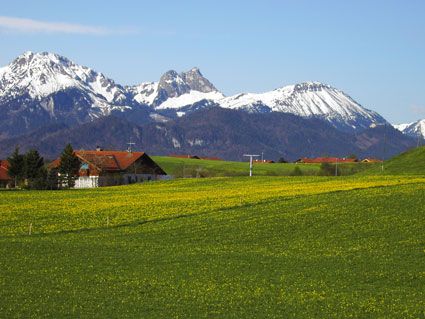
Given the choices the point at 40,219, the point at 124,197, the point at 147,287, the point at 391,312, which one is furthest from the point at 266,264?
the point at 124,197

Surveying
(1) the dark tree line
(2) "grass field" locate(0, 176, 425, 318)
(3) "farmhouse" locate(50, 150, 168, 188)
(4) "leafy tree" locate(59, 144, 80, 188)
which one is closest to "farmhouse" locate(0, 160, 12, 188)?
(3) "farmhouse" locate(50, 150, 168, 188)

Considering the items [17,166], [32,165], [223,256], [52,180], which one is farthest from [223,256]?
[17,166]

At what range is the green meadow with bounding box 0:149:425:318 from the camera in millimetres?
31250

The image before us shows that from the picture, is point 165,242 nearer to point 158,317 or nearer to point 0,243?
point 0,243

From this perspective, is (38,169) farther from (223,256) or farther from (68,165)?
(223,256)

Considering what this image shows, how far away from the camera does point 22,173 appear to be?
146 m

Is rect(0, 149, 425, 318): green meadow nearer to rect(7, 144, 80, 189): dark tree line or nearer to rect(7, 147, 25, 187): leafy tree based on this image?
rect(7, 144, 80, 189): dark tree line

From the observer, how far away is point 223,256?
4500 centimetres

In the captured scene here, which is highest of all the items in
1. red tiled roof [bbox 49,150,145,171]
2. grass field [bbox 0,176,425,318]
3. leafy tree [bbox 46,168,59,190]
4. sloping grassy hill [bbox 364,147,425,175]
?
red tiled roof [bbox 49,150,145,171]

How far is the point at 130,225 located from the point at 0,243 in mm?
12814

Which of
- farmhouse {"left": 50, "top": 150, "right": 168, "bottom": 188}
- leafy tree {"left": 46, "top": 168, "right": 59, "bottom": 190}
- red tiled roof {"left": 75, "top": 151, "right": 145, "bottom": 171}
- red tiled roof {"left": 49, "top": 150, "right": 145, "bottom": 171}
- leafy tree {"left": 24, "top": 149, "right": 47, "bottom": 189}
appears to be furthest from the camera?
red tiled roof {"left": 75, "top": 151, "right": 145, "bottom": 171}

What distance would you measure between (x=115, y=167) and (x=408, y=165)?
70965 millimetres

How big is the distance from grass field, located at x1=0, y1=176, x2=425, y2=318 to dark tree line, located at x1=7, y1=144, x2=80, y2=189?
55397 millimetres

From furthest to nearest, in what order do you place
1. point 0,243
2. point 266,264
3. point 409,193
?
point 409,193, point 0,243, point 266,264
